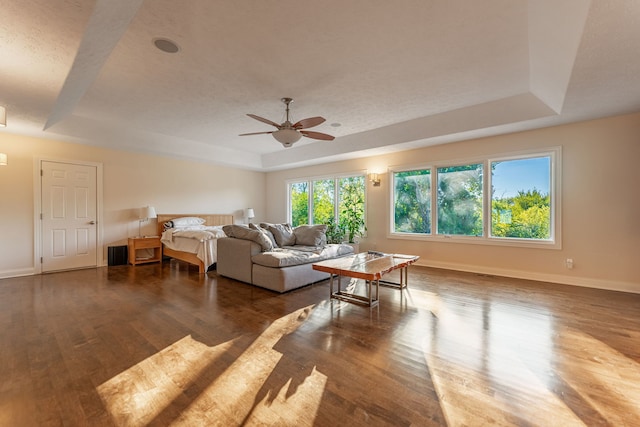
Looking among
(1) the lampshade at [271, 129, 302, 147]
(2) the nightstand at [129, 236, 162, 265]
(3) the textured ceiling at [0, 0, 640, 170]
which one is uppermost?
(3) the textured ceiling at [0, 0, 640, 170]

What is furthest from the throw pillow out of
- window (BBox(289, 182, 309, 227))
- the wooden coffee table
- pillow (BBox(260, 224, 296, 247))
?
window (BBox(289, 182, 309, 227))

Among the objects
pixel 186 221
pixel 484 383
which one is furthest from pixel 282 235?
pixel 484 383

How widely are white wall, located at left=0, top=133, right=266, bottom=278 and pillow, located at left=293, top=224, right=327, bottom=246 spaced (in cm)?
341

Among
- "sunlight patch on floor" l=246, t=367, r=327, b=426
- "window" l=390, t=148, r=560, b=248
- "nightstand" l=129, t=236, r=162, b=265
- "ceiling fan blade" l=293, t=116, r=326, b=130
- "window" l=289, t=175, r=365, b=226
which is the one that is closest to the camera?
"sunlight patch on floor" l=246, t=367, r=327, b=426

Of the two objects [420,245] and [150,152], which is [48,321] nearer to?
[150,152]

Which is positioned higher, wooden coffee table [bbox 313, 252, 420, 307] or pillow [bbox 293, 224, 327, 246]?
pillow [bbox 293, 224, 327, 246]

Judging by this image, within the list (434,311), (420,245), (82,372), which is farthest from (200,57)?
(420,245)

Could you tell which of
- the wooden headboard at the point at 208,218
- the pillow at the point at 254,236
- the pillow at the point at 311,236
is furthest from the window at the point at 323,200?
the pillow at the point at 254,236

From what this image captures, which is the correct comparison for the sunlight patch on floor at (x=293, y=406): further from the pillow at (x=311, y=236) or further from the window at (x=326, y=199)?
the window at (x=326, y=199)

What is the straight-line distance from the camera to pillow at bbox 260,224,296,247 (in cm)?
514

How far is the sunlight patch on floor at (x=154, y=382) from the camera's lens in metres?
1.58

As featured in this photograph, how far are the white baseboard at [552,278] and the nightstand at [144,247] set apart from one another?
5945mm

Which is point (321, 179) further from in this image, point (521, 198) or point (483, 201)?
point (521, 198)

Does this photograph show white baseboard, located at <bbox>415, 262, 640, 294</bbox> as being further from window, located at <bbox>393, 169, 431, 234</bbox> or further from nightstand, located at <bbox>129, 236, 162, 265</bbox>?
nightstand, located at <bbox>129, 236, 162, 265</bbox>
